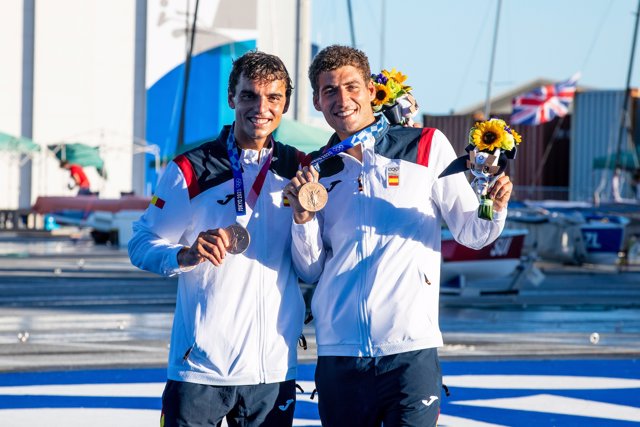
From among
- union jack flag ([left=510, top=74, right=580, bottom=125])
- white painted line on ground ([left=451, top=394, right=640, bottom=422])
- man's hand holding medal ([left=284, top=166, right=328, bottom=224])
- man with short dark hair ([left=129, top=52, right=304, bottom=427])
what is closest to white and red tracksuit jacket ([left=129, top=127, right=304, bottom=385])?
man with short dark hair ([left=129, top=52, right=304, bottom=427])

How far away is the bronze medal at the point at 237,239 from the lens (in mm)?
4645

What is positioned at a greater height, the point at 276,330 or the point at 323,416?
the point at 276,330

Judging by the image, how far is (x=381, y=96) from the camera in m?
5.53

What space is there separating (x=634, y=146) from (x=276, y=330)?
43276mm

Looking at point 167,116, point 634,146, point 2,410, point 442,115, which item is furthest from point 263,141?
point 442,115

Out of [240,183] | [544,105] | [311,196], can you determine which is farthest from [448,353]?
[544,105]

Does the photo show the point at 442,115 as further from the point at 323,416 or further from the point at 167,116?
the point at 323,416

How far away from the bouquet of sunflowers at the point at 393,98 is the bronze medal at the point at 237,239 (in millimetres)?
1059

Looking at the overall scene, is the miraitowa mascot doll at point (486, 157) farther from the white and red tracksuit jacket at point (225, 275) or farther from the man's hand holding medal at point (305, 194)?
the white and red tracksuit jacket at point (225, 275)

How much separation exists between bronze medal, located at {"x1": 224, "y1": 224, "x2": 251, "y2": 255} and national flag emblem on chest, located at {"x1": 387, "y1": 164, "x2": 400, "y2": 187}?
657mm

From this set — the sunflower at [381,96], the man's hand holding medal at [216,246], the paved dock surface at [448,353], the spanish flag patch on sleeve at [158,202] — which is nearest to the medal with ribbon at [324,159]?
the man's hand holding medal at [216,246]

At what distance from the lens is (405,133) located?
16.8 ft

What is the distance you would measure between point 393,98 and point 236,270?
124cm

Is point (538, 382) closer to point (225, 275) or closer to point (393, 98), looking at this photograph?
point (393, 98)
